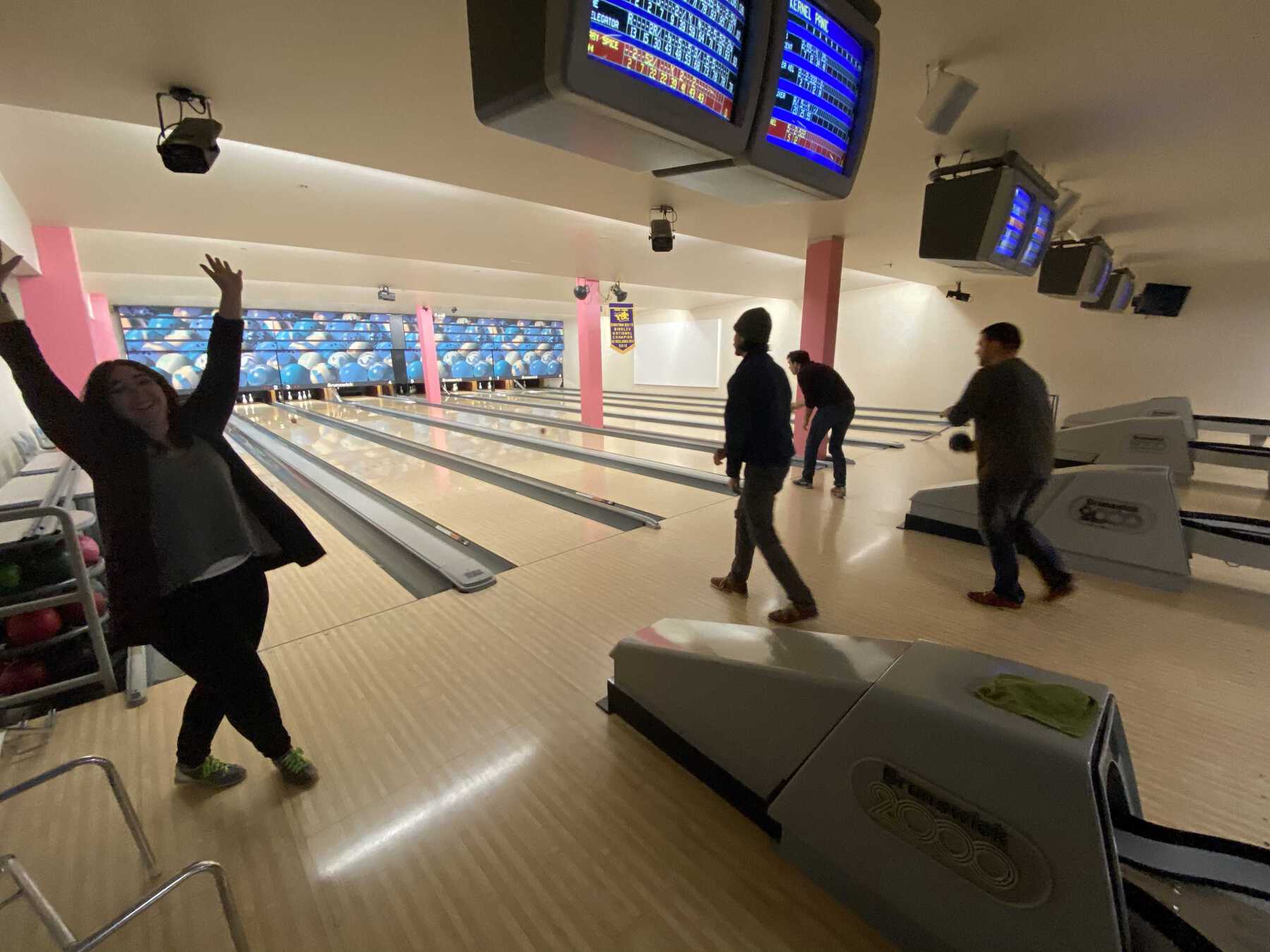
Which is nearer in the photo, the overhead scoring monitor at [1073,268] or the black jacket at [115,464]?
the black jacket at [115,464]

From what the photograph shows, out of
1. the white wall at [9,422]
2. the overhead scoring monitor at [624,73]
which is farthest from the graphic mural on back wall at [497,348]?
the overhead scoring monitor at [624,73]

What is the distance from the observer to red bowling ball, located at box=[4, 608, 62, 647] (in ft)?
6.21

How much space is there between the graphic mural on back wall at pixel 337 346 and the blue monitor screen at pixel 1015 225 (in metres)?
14.6

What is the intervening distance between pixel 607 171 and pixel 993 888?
11.9 feet

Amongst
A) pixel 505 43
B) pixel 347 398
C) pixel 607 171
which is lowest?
pixel 347 398

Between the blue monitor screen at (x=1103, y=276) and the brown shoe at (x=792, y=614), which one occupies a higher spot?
the blue monitor screen at (x=1103, y=276)

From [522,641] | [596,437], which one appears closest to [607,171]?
[522,641]

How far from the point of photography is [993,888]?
985 mm

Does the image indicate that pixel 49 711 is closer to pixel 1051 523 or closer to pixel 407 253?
pixel 1051 523

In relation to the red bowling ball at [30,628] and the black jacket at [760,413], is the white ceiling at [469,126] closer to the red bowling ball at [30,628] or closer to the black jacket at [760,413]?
the black jacket at [760,413]

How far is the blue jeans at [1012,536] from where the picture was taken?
2.49 meters

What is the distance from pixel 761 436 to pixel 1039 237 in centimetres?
257

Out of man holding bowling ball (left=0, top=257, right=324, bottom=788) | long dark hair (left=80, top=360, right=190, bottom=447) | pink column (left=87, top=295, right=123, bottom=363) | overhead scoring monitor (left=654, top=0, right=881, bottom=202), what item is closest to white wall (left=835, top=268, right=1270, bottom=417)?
overhead scoring monitor (left=654, top=0, right=881, bottom=202)

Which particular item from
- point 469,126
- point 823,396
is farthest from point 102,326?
point 823,396
